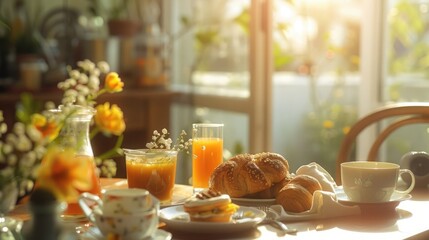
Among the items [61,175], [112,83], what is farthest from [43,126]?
[112,83]

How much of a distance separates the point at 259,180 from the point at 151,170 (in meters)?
0.22

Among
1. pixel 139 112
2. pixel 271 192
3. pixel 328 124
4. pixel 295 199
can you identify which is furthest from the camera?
pixel 328 124

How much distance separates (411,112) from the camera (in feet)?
6.43

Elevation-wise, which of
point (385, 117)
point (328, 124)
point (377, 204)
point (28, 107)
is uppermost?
point (28, 107)

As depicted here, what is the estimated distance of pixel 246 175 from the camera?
1.41 m

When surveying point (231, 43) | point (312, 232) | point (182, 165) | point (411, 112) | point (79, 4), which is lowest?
point (182, 165)

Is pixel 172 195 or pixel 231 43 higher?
pixel 231 43

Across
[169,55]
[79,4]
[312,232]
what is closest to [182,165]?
[169,55]

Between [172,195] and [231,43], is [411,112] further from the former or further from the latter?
[231,43]

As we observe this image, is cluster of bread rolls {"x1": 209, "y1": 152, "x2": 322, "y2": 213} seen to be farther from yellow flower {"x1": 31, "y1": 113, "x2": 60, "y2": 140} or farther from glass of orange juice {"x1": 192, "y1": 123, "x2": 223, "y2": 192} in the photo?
yellow flower {"x1": 31, "y1": 113, "x2": 60, "y2": 140}

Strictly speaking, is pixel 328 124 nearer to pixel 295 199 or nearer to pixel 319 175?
pixel 319 175

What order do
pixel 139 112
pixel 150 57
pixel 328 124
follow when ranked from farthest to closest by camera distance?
1. pixel 328 124
2. pixel 150 57
3. pixel 139 112

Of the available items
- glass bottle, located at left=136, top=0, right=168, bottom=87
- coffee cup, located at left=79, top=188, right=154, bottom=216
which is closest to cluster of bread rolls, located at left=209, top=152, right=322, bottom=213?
coffee cup, located at left=79, top=188, right=154, bottom=216

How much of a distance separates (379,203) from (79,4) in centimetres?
324
